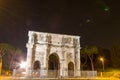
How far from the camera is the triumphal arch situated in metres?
37.8

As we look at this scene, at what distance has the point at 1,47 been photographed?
46.7 metres

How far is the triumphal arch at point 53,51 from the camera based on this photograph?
124 ft

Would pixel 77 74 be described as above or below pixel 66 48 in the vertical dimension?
below

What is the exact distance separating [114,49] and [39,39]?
80.7ft

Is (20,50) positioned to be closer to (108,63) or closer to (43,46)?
(43,46)

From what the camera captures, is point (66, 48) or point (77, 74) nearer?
point (77, 74)

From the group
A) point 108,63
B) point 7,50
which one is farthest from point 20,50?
point 108,63

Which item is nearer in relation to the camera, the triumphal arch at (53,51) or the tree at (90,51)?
the triumphal arch at (53,51)

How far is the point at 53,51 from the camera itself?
3981 centimetres

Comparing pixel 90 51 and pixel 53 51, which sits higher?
pixel 90 51

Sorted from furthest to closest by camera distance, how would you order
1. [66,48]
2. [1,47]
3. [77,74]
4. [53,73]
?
[1,47], [66,48], [77,74], [53,73]

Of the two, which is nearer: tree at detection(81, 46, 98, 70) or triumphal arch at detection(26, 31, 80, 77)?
triumphal arch at detection(26, 31, 80, 77)

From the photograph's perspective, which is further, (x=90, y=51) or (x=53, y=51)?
(x=90, y=51)

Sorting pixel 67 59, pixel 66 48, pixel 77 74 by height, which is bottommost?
pixel 77 74
